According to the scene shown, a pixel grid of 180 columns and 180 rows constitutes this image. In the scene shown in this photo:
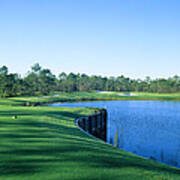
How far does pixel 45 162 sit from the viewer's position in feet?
25.2

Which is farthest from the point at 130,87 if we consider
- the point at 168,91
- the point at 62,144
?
the point at 62,144

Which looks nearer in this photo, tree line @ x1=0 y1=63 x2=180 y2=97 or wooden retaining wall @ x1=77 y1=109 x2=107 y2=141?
wooden retaining wall @ x1=77 y1=109 x2=107 y2=141

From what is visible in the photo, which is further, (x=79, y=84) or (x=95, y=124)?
(x=79, y=84)

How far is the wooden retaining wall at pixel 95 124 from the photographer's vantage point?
2446 cm

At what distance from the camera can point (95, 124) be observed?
28.0 m

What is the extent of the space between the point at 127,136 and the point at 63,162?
830 inches

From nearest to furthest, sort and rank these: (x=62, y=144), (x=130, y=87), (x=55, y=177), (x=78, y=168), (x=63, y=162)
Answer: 1. (x=55, y=177)
2. (x=78, y=168)
3. (x=63, y=162)
4. (x=62, y=144)
5. (x=130, y=87)

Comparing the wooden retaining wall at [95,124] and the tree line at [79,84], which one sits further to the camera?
the tree line at [79,84]

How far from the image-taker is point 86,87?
168375 millimetres

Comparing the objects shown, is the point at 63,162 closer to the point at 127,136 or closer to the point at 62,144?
the point at 62,144

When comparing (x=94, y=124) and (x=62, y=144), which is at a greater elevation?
(x=62, y=144)

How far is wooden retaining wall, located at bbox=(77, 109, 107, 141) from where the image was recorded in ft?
80.3

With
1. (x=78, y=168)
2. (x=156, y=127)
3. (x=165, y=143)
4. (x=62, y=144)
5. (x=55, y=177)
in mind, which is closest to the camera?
(x=55, y=177)

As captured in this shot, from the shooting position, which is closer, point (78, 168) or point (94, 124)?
point (78, 168)
